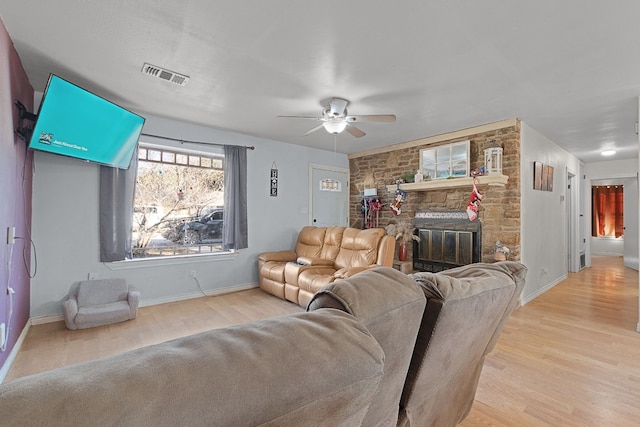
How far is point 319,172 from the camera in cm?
585

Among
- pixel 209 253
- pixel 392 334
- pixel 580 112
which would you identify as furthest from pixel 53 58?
pixel 580 112

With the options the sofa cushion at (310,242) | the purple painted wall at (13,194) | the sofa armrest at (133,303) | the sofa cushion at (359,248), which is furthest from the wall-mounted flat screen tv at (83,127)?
the sofa cushion at (359,248)

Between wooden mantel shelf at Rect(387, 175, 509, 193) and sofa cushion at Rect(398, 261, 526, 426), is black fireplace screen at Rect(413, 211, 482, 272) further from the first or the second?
sofa cushion at Rect(398, 261, 526, 426)

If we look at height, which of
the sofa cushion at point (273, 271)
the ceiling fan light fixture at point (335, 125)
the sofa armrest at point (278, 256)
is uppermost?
the ceiling fan light fixture at point (335, 125)

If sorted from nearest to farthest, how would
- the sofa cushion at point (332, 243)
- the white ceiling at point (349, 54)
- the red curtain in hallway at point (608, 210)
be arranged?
the white ceiling at point (349, 54) → the sofa cushion at point (332, 243) → the red curtain in hallway at point (608, 210)

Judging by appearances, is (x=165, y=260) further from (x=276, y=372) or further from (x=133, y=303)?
(x=276, y=372)

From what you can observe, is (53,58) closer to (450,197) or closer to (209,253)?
(209,253)

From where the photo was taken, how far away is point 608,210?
28.6ft

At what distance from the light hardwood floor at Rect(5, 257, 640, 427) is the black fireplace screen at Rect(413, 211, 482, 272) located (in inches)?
39.1

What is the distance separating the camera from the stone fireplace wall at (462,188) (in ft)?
12.9

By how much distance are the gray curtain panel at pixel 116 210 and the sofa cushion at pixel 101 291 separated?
27 centimetres

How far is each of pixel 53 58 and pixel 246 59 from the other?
5.02ft

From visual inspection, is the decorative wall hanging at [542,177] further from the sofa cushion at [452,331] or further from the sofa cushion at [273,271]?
the sofa cushion at [273,271]

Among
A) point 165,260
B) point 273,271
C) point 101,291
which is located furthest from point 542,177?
point 101,291
